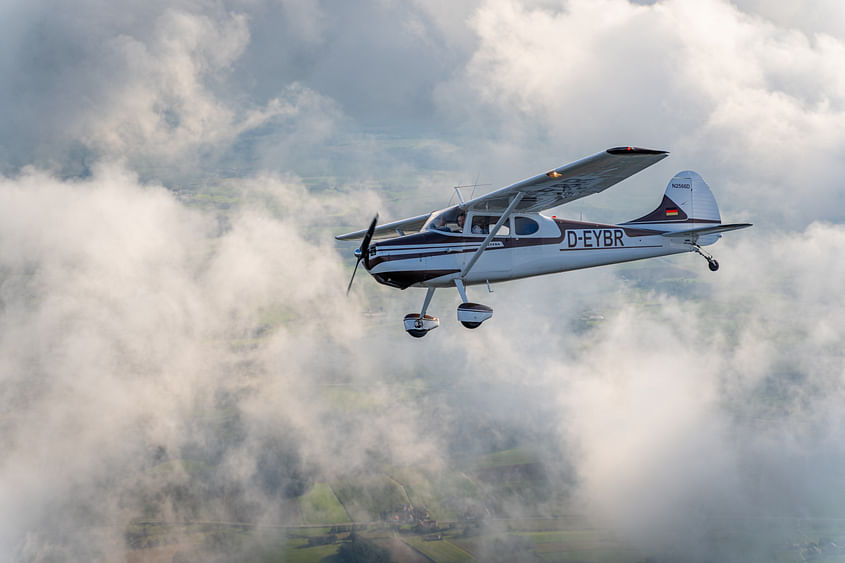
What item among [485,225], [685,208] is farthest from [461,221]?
[685,208]

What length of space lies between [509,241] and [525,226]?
0.79 metres

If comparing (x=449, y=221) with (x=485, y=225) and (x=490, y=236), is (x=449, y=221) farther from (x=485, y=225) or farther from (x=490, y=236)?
(x=490, y=236)

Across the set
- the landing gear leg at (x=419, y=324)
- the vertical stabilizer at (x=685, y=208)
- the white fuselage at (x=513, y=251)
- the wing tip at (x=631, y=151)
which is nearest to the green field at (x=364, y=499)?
the vertical stabilizer at (x=685, y=208)

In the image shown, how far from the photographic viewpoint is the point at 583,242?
2053cm

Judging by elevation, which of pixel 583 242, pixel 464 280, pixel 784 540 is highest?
pixel 583 242

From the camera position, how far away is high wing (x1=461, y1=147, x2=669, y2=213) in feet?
49.9

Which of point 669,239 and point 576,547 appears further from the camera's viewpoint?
point 576,547

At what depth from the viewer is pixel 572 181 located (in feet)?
57.9

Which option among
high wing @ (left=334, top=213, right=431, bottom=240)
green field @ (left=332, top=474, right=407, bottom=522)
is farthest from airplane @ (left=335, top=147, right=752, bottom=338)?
green field @ (left=332, top=474, right=407, bottom=522)

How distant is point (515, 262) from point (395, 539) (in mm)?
173685

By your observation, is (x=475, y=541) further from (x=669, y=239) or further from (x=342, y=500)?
(x=669, y=239)

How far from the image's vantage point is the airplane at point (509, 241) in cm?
1777

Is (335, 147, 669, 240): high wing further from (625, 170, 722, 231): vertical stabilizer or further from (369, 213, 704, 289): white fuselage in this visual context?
(625, 170, 722, 231): vertical stabilizer

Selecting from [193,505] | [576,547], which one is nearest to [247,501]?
[193,505]
